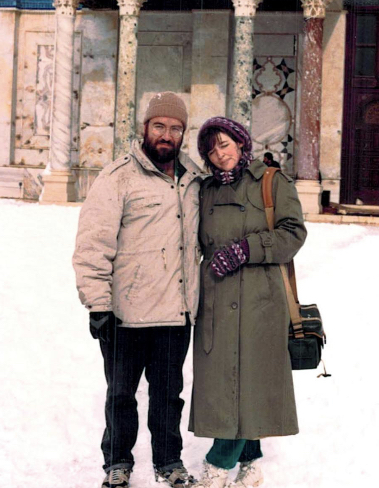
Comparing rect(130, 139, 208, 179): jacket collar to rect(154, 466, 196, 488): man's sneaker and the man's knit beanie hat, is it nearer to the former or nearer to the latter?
the man's knit beanie hat

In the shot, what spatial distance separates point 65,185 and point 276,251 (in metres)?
12.2

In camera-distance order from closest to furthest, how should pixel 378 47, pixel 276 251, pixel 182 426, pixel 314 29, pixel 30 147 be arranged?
1. pixel 276 251
2. pixel 182 426
3. pixel 314 29
4. pixel 378 47
5. pixel 30 147

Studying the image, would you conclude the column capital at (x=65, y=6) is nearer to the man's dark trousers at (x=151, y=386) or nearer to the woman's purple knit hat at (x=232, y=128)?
the woman's purple knit hat at (x=232, y=128)

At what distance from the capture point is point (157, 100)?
12.6 ft

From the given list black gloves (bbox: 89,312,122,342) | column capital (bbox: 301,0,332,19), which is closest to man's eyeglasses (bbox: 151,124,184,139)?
black gloves (bbox: 89,312,122,342)

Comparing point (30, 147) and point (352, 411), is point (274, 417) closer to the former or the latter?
point (352, 411)

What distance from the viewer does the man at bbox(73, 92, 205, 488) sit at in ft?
12.3

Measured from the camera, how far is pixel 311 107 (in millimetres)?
14758

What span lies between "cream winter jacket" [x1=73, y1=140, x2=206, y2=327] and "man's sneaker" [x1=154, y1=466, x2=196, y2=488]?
75 centimetres

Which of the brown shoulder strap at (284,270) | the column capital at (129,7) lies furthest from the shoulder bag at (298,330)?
the column capital at (129,7)

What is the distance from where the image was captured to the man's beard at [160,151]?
3.81 m

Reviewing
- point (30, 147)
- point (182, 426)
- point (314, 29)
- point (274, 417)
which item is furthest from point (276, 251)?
point (30, 147)

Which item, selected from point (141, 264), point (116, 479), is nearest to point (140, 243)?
point (141, 264)

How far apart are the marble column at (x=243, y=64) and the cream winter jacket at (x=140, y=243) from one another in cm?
1061
